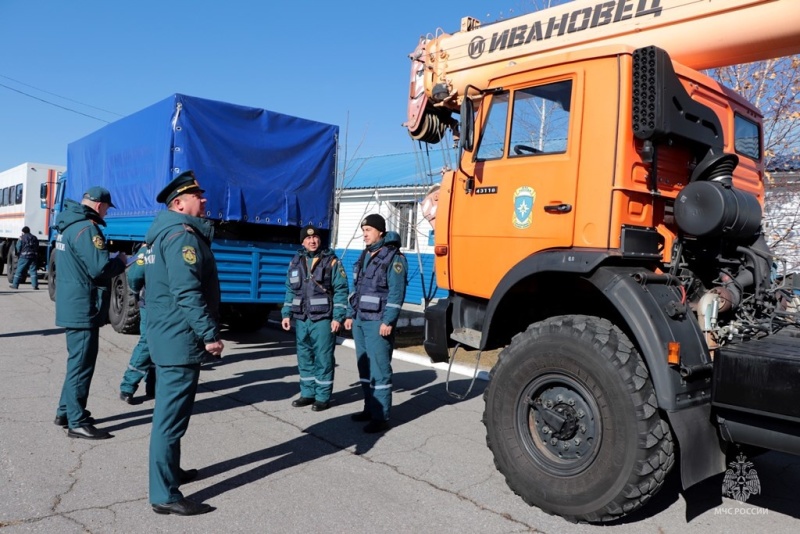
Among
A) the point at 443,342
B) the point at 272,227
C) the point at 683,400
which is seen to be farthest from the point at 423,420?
the point at 272,227

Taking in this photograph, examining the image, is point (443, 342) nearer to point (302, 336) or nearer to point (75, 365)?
point (302, 336)

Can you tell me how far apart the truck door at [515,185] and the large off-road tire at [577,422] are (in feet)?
1.99

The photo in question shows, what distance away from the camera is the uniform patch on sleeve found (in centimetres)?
364

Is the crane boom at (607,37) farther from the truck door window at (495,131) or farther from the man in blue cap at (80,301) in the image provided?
the man in blue cap at (80,301)

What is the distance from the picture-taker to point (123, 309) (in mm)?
9938

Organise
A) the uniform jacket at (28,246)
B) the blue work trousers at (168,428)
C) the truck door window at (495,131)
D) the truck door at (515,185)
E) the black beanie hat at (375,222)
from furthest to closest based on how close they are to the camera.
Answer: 1. the uniform jacket at (28,246)
2. the black beanie hat at (375,222)
3. the truck door window at (495,131)
4. the truck door at (515,185)
5. the blue work trousers at (168,428)

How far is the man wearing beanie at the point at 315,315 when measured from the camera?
19.9 ft

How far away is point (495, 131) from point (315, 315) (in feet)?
8.54

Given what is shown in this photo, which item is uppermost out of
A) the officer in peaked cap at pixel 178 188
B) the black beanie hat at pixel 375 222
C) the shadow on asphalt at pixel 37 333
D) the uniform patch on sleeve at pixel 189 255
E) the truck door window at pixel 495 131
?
the truck door window at pixel 495 131

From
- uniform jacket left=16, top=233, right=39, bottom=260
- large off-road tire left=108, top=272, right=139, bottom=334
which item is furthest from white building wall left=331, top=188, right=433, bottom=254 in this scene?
uniform jacket left=16, top=233, right=39, bottom=260

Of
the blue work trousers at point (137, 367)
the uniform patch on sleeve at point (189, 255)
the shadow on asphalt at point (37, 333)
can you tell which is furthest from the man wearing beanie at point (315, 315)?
the shadow on asphalt at point (37, 333)

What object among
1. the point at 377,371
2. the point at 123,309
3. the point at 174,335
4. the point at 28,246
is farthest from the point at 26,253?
the point at 174,335

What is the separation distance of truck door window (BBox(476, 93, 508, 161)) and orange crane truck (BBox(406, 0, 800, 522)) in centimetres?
1

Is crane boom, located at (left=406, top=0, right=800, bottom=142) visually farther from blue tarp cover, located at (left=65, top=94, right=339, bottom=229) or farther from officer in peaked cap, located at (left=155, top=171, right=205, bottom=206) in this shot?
blue tarp cover, located at (left=65, top=94, right=339, bottom=229)
